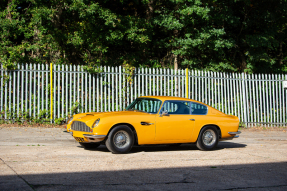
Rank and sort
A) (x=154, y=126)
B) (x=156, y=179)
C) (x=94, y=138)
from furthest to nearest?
(x=154, y=126) < (x=94, y=138) < (x=156, y=179)

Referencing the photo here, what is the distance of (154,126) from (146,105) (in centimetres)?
80

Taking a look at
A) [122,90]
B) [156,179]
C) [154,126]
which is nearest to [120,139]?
[154,126]

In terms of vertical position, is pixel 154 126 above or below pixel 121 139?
above

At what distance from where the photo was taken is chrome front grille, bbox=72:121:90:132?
7.69 metres

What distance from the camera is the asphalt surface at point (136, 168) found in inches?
199

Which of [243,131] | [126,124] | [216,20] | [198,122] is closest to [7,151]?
[126,124]

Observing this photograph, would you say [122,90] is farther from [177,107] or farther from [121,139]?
[121,139]

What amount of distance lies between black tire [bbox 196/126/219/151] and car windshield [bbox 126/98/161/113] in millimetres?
1432

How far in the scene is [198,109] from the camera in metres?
8.96

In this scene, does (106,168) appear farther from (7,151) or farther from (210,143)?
(210,143)

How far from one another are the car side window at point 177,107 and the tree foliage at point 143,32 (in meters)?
7.90

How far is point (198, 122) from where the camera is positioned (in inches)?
344

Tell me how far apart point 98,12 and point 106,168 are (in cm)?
1159

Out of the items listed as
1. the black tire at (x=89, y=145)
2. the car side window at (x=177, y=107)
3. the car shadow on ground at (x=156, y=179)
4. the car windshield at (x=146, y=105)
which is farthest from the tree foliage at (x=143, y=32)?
the car shadow on ground at (x=156, y=179)
